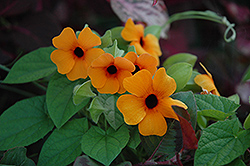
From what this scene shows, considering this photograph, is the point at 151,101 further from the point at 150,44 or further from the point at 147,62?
the point at 150,44

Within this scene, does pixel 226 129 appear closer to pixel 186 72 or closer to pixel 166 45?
pixel 186 72

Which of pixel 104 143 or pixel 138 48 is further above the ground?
pixel 138 48

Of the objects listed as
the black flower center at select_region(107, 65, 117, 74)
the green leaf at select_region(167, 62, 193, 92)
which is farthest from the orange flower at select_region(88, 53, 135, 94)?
the green leaf at select_region(167, 62, 193, 92)

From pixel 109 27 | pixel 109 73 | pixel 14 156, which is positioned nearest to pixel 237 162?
pixel 109 73

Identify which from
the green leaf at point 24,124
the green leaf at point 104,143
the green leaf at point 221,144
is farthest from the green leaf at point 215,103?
the green leaf at point 24,124

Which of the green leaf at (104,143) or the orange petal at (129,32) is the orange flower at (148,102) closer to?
the green leaf at (104,143)

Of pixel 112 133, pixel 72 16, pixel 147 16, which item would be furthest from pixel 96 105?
pixel 72 16
